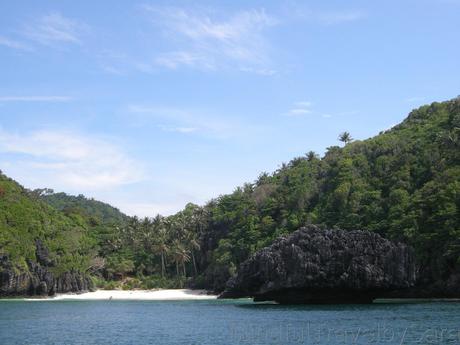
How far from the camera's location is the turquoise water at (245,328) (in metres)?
35.8

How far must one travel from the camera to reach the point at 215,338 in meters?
37.6

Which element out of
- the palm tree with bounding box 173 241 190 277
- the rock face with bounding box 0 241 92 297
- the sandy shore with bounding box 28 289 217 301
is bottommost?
A: the sandy shore with bounding box 28 289 217 301

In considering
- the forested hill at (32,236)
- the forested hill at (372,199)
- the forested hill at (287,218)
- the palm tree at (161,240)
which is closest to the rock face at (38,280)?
the forested hill at (32,236)

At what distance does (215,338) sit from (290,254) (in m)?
31.2

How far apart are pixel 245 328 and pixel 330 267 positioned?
978 inches

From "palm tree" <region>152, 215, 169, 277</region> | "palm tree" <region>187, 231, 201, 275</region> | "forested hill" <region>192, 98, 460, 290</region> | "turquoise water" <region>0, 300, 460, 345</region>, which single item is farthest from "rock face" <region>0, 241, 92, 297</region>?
"turquoise water" <region>0, 300, 460, 345</region>

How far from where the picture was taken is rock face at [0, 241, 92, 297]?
94.9 m

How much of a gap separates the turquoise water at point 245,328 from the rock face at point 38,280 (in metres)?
38.4

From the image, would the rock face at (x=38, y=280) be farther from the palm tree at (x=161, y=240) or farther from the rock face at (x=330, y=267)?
the rock face at (x=330, y=267)

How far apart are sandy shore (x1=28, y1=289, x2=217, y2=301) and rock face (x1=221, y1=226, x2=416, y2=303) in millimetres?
29454

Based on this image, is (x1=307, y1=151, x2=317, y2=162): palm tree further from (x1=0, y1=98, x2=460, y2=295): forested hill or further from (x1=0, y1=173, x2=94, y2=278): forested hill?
(x1=0, y1=173, x2=94, y2=278): forested hill

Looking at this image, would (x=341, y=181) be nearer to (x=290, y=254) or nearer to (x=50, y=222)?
(x=290, y=254)

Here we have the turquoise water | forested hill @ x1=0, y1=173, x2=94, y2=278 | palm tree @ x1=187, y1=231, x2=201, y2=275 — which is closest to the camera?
the turquoise water

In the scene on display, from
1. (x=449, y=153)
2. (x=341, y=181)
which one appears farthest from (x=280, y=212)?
(x=449, y=153)
